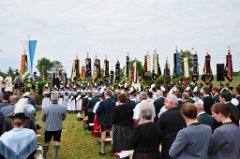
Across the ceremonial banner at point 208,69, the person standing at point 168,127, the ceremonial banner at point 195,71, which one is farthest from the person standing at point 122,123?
the ceremonial banner at point 208,69

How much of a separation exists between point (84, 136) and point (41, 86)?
1145 cm

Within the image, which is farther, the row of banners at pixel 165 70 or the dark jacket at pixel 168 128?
the row of banners at pixel 165 70

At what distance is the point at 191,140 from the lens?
3.86 m

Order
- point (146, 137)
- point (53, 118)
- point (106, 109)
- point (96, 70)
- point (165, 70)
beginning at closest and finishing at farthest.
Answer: point (146, 137) < point (53, 118) < point (106, 109) < point (165, 70) < point (96, 70)

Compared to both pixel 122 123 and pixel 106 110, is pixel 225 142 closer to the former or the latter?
pixel 122 123

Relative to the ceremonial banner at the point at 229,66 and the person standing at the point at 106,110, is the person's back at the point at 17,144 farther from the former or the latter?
the ceremonial banner at the point at 229,66

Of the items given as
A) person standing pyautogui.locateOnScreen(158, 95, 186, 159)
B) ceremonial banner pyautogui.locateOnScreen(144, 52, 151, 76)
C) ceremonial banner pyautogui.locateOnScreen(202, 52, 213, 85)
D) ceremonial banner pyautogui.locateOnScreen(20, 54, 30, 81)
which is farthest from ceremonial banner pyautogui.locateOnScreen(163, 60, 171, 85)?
person standing pyautogui.locateOnScreen(158, 95, 186, 159)

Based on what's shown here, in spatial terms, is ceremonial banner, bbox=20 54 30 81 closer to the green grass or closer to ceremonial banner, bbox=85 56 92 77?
the green grass

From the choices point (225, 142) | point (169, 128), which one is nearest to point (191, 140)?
point (225, 142)

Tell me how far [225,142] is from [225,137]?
69mm

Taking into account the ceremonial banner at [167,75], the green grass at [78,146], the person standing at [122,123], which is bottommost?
the green grass at [78,146]

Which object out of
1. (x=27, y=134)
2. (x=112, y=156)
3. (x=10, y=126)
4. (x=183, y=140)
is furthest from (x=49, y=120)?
(x=183, y=140)

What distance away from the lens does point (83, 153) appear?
8.92 m

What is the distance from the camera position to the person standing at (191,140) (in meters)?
3.84
